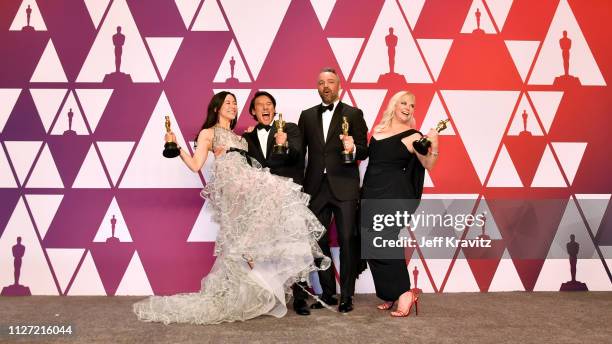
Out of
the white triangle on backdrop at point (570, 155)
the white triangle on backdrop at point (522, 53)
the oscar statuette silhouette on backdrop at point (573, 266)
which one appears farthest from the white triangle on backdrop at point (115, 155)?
the oscar statuette silhouette on backdrop at point (573, 266)

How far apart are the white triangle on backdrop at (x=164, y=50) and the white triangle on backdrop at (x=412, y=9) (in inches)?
82.5

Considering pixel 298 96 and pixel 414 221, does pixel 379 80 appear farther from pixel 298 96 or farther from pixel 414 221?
pixel 414 221

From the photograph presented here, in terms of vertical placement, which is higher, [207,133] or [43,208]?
[207,133]

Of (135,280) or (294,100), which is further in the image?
(294,100)

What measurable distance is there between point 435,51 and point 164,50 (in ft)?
8.19

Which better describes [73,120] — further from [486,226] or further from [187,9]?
[486,226]

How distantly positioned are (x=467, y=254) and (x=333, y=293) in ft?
4.69

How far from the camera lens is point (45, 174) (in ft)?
13.7

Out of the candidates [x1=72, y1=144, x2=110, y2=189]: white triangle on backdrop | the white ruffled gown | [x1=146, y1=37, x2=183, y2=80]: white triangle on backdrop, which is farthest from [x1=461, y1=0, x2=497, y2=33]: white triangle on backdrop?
[x1=72, y1=144, x2=110, y2=189]: white triangle on backdrop

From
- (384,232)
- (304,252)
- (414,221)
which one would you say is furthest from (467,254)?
(304,252)

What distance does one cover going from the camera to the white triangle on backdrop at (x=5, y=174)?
4168 mm

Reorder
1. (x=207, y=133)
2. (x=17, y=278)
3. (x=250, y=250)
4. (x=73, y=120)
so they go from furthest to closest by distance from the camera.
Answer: (x=73, y=120), (x=17, y=278), (x=207, y=133), (x=250, y=250)

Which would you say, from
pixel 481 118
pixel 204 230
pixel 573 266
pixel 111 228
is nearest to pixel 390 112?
pixel 481 118

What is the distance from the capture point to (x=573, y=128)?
4352 millimetres
